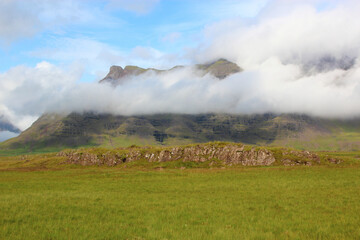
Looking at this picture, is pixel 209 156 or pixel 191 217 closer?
pixel 191 217

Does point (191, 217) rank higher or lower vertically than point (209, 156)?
higher

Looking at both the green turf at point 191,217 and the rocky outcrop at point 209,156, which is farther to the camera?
the rocky outcrop at point 209,156

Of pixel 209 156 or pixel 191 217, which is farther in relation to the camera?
pixel 209 156

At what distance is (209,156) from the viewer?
105 meters

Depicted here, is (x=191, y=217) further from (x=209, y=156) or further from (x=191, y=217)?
(x=209, y=156)

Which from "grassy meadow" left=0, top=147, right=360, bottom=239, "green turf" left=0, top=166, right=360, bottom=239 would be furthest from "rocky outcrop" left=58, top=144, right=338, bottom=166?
"green turf" left=0, top=166, right=360, bottom=239

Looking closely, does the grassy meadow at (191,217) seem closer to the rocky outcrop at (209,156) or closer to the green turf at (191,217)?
the green turf at (191,217)

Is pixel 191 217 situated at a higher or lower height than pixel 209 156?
higher

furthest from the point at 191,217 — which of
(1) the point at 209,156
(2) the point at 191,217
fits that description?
(1) the point at 209,156

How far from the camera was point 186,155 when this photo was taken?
109062 mm

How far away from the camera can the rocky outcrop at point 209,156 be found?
305 ft

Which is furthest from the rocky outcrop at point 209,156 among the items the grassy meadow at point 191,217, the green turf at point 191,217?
the green turf at point 191,217

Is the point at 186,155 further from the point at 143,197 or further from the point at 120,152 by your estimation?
the point at 143,197

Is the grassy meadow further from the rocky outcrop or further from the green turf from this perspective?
the rocky outcrop
